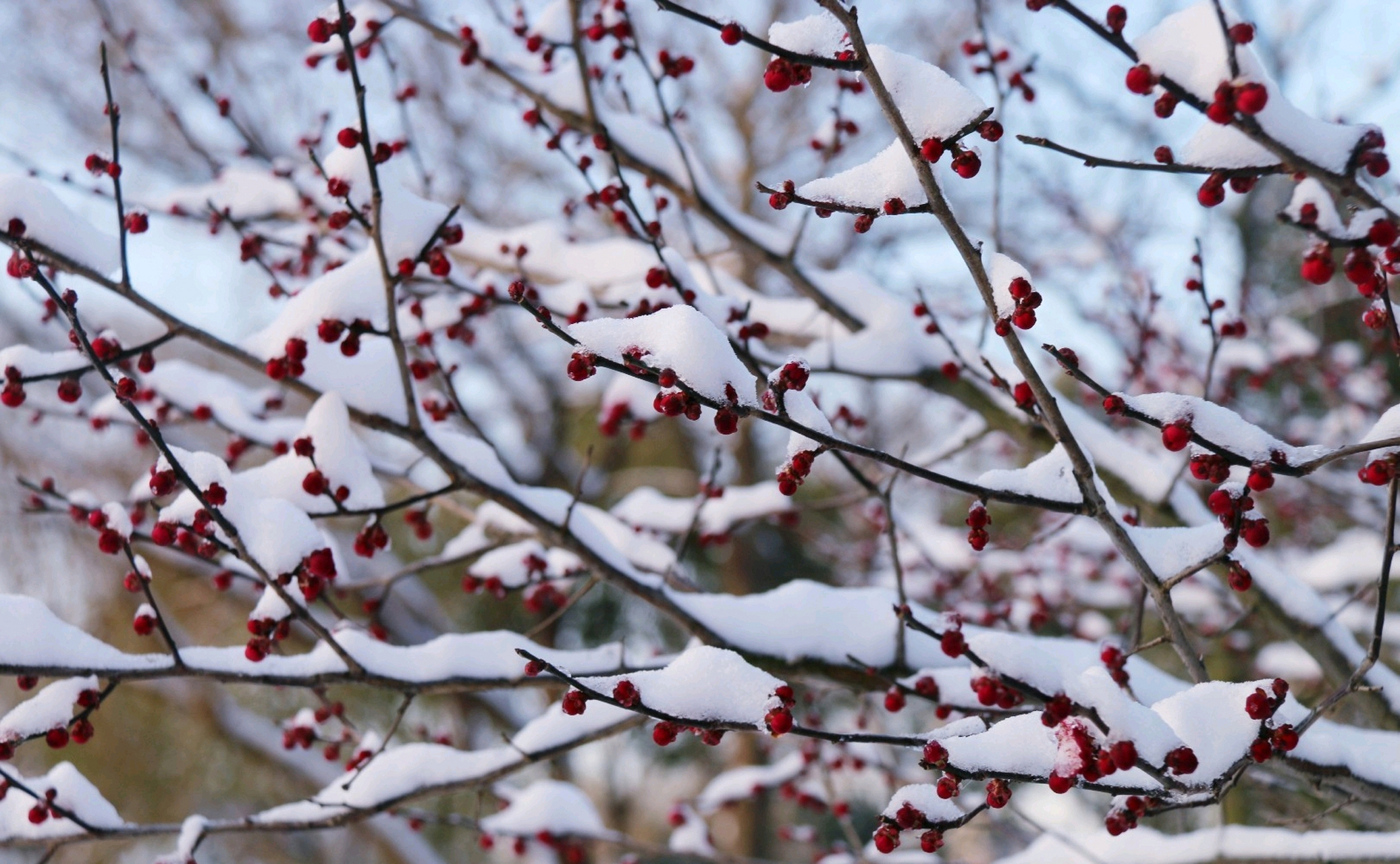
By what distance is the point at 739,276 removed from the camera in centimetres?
916

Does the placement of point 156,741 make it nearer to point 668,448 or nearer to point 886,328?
point 668,448

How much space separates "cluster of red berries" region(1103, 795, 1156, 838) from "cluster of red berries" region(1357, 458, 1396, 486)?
55 centimetres

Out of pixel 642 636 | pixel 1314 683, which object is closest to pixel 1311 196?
pixel 1314 683

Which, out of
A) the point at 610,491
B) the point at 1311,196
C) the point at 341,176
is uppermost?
the point at 610,491

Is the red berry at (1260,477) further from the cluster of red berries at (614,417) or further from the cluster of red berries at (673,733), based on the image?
the cluster of red berries at (614,417)

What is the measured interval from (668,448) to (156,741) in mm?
6655

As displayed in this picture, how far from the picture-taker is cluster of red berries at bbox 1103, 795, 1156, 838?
1396 mm

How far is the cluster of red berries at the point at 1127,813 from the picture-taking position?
1.40 metres

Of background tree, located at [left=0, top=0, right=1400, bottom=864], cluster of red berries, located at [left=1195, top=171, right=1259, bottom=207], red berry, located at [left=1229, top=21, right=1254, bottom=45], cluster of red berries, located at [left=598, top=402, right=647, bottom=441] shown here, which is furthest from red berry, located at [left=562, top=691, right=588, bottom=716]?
cluster of red berries, located at [left=598, top=402, right=647, bottom=441]

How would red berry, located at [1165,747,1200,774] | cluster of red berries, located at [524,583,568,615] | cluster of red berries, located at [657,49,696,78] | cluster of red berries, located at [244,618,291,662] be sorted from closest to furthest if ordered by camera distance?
red berry, located at [1165,747,1200,774] < cluster of red berries, located at [244,618,291,662] < cluster of red berries, located at [657,49,696,78] < cluster of red berries, located at [524,583,568,615]

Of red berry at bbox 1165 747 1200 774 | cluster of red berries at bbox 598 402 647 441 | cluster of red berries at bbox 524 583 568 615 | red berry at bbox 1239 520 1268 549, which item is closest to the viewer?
red berry at bbox 1165 747 1200 774

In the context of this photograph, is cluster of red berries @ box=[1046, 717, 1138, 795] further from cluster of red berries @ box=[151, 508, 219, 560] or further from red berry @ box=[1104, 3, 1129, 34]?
cluster of red berries @ box=[151, 508, 219, 560]

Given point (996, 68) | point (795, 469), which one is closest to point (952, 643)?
point (795, 469)

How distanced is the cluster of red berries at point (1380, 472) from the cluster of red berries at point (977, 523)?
511mm
